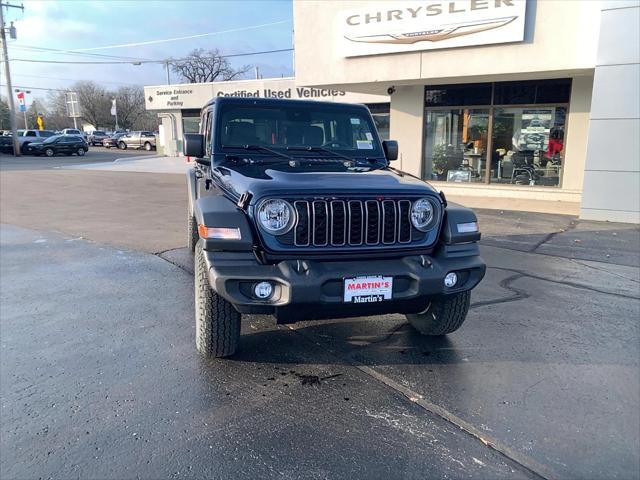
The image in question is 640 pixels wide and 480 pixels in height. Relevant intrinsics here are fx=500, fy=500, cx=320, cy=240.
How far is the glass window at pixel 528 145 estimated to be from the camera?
42.3 ft

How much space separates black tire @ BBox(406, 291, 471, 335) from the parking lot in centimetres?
13

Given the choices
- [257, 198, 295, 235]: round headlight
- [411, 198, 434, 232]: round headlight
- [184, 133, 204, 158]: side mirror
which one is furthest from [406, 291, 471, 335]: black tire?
[184, 133, 204, 158]: side mirror

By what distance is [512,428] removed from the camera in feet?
9.78

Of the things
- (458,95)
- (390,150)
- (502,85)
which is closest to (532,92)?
(502,85)

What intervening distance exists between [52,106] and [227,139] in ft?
306

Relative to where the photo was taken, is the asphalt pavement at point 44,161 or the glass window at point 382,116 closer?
the glass window at point 382,116

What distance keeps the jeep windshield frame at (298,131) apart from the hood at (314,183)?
0.78 metres

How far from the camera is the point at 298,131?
4840 millimetres

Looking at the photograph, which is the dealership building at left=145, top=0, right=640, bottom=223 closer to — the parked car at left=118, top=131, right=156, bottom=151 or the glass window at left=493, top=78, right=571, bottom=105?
the glass window at left=493, top=78, right=571, bottom=105

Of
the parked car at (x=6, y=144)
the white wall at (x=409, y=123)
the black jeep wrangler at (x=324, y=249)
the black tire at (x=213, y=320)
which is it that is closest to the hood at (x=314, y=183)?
the black jeep wrangler at (x=324, y=249)

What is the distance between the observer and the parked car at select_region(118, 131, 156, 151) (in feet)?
140

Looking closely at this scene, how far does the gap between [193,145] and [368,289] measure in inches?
94.1

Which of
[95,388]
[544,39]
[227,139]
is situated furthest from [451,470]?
[544,39]

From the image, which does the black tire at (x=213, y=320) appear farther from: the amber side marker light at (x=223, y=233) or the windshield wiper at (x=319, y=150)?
the windshield wiper at (x=319, y=150)
